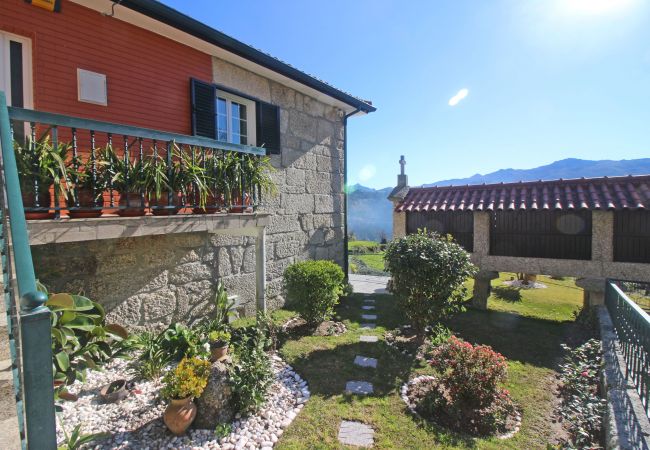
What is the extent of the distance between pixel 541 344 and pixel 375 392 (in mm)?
3995

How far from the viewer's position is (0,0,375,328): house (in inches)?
157

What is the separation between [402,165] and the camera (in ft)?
35.0

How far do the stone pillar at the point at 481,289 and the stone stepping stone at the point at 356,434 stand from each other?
19.4 ft

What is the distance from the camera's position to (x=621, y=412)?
128 inches

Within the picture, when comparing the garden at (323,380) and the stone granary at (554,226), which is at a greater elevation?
the stone granary at (554,226)

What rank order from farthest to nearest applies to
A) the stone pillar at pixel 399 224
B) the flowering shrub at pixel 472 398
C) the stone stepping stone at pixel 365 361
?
the stone pillar at pixel 399 224 → the stone stepping stone at pixel 365 361 → the flowering shrub at pixel 472 398

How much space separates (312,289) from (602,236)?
649 cm

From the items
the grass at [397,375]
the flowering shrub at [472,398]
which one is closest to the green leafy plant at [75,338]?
the grass at [397,375]

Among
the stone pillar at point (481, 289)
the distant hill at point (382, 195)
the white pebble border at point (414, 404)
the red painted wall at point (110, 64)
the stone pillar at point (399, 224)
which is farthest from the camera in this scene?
the distant hill at point (382, 195)

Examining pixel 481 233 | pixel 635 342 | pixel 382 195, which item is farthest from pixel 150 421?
pixel 382 195

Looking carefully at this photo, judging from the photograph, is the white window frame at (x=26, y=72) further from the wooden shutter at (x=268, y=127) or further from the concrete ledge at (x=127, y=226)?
the wooden shutter at (x=268, y=127)

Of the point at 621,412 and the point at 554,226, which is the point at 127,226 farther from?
the point at 554,226

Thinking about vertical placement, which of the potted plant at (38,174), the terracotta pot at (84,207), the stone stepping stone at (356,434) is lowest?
the stone stepping stone at (356,434)

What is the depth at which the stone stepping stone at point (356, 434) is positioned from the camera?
10.7ft
